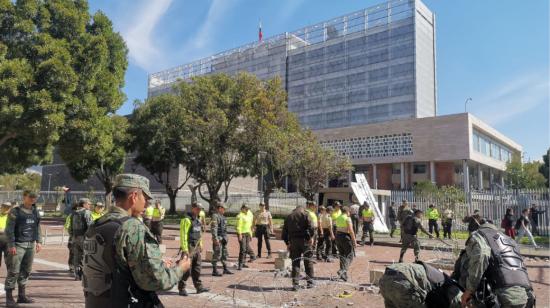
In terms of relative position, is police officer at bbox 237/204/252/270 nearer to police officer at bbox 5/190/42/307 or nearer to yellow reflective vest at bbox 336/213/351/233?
yellow reflective vest at bbox 336/213/351/233

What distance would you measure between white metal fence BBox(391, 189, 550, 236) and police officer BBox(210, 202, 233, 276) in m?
14.4

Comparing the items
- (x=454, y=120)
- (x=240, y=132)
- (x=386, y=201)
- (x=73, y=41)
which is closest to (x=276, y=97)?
(x=240, y=132)

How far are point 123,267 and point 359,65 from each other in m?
81.6

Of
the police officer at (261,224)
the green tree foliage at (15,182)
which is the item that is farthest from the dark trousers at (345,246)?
the green tree foliage at (15,182)

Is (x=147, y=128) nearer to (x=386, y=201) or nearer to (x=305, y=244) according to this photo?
(x=386, y=201)

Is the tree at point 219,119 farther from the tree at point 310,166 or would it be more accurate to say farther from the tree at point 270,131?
the tree at point 310,166

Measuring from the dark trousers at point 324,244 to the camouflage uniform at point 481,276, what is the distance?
923 centimetres

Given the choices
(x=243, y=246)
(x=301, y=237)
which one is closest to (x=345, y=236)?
(x=301, y=237)

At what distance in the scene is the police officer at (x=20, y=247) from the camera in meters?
7.25

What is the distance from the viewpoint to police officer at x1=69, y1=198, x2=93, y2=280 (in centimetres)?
950

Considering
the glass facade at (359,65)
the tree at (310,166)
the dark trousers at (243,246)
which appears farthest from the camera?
the glass facade at (359,65)

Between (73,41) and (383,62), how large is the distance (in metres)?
65.1

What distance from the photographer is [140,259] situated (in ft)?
9.55

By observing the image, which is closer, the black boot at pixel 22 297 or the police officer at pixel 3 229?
the black boot at pixel 22 297
